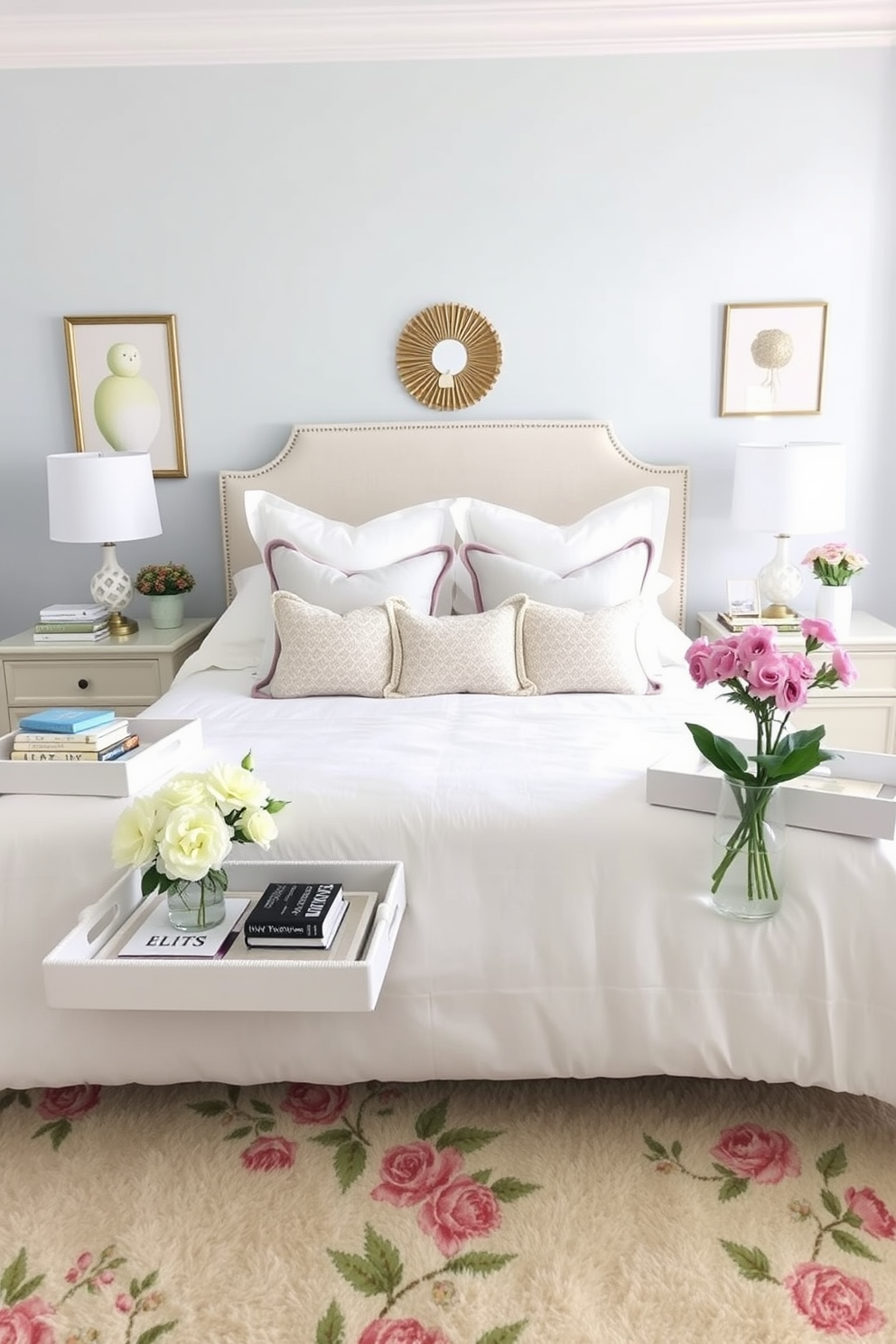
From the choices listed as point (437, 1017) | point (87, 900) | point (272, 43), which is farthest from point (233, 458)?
point (437, 1017)

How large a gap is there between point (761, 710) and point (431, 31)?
2830 mm

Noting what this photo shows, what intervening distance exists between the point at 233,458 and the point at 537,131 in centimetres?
155

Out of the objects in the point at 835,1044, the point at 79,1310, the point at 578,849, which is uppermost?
the point at 578,849

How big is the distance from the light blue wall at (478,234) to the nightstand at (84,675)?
0.79 m

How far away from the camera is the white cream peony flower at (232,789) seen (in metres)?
1.88

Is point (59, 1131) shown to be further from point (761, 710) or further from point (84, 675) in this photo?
point (84, 675)

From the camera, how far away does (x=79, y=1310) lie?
166cm

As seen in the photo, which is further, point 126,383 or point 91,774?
point 126,383

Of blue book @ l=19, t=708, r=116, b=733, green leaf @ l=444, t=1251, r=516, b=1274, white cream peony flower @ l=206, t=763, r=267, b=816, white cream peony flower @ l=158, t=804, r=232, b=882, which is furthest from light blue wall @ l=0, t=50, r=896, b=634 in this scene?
green leaf @ l=444, t=1251, r=516, b=1274

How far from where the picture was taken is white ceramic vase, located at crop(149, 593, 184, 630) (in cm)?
382

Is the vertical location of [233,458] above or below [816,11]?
below

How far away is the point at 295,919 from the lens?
1.79 m

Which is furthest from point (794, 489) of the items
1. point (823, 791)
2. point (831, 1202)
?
point (831, 1202)

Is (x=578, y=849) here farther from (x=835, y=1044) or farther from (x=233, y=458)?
(x=233, y=458)
